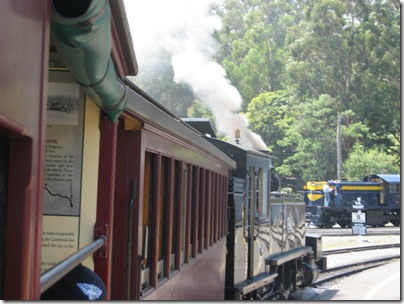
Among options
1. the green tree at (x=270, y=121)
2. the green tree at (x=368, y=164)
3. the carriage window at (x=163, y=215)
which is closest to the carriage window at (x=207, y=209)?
the carriage window at (x=163, y=215)

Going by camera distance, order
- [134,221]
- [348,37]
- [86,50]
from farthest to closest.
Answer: [348,37]
[134,221]
[86,50]

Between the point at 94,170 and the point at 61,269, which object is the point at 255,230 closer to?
the point at 94,170

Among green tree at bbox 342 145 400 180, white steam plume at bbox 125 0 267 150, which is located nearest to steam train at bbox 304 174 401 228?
green tree at bbox 342 145 400 180

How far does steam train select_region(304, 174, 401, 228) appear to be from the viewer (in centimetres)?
3322

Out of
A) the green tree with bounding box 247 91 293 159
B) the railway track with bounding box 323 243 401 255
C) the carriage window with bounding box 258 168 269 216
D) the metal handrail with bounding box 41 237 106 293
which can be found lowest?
the railway track with bounding box 323 243 401 255

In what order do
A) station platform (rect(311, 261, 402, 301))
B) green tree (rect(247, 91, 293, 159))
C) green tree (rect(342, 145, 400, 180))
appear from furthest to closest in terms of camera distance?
green tree (rect(247, 91, 293, 159)), green tree (rect(342, 145, 400, 180)), station platform (rect(311, 261, 402, 301))

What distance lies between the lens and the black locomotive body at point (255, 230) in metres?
8.38

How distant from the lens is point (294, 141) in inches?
1640

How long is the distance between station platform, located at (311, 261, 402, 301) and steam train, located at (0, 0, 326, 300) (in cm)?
529

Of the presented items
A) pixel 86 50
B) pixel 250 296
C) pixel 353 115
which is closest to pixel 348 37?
pixel 353 115

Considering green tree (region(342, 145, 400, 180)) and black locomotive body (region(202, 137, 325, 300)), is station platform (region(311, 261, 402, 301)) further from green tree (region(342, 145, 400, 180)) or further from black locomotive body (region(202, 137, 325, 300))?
green tree (region(342, 145, 400, 180))

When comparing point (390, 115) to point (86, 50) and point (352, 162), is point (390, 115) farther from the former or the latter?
point (86, 50)

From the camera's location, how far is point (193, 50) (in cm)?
2658

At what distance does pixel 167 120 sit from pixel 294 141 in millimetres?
37925
